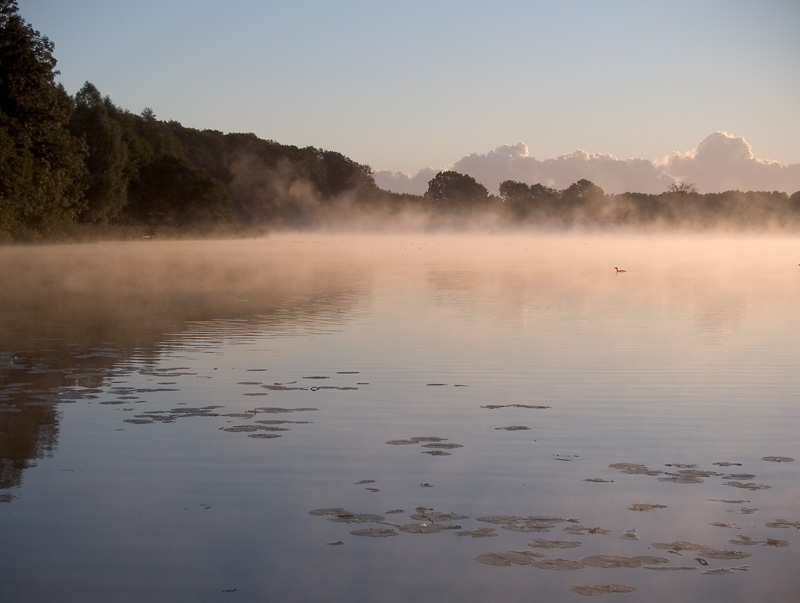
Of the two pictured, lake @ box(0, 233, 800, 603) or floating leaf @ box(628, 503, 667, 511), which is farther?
floating leaf @ box(628, 503, 667, 511)

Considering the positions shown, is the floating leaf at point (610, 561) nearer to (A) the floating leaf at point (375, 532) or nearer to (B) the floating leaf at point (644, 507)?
(B) the floating leaf at point (644, 507)

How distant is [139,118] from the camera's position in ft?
549

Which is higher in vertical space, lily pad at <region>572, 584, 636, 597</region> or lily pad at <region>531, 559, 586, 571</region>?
lily pad at <region>531, 559, 586, 571</region>

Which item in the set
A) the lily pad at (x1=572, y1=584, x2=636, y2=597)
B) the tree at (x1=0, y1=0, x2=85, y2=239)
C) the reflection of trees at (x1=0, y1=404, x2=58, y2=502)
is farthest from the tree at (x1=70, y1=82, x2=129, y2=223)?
the lily pad at (x1=572, y1=584, x2=636, y2=597)

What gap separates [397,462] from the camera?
10.4 metres

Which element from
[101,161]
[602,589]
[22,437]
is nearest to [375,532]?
[602,589]

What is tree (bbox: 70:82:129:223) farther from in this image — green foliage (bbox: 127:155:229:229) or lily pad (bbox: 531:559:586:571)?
lily pad (bbox: 531:559:586:571)

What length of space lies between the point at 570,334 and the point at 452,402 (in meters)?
8.52

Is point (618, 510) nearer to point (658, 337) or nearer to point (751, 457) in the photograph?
point (751, 457)

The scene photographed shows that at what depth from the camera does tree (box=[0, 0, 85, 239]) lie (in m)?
62.5

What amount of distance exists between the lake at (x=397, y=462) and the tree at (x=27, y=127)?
4240cm

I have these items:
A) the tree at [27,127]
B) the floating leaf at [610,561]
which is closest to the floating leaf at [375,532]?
the floating leaf at [610,561]

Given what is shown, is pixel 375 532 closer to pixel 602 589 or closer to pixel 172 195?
pixel 602 589

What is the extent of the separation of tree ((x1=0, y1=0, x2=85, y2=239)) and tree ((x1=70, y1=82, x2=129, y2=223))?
28805 mm
